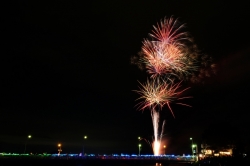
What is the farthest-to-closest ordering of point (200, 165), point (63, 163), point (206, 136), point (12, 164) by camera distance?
point (206, 136) → point (63, 163) → point (12, 164) → point (200, 165)

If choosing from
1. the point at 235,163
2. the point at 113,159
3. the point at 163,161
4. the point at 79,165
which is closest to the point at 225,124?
the point at 163,161

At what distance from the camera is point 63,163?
85875 millimetres

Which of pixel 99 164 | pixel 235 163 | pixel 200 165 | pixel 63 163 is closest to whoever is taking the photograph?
pixel 235 163

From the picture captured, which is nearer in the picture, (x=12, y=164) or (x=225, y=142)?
(x=12, y=164)

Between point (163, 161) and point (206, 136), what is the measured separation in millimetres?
50517

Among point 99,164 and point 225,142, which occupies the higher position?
point 225,142

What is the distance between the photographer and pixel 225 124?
13150 centimetres

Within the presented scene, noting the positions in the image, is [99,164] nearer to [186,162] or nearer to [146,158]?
[146,158]

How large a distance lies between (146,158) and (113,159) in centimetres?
1017

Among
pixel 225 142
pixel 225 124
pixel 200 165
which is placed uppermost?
pixel 225 124

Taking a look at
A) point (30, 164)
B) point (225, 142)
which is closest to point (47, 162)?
point (30, 164)

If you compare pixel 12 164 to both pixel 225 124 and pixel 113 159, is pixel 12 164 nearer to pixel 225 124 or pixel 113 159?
pixel 113 159

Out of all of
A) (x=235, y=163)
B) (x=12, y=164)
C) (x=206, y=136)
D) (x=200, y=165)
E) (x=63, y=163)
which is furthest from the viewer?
(x=206, y=136)

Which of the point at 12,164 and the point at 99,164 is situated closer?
the point at 12,164
